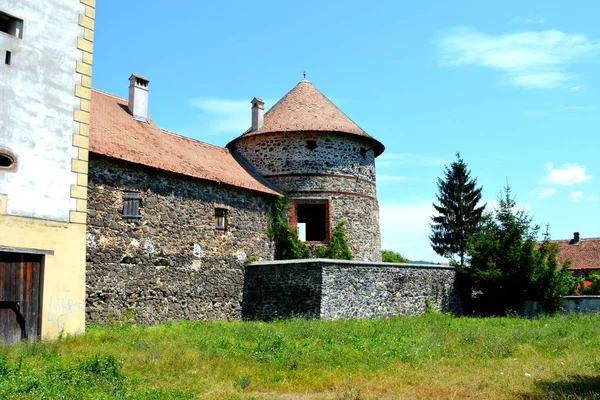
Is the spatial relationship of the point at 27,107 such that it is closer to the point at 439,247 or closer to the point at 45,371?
the point at 45,371

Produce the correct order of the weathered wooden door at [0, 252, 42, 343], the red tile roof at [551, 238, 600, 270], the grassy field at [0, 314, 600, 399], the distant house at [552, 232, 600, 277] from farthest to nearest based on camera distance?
the red tile roof at [551, 238, 600, 270] < the distant house at [552, 232, 600, 277] < the weathered wooden door at [0, 252, 42, 343] < the grassy field at [0, 314, 600, 399]

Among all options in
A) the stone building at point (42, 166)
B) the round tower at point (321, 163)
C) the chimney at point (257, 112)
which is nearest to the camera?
the stone building at point (42, 166)

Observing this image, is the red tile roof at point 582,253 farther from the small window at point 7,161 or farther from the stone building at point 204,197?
the small window at point 7,161

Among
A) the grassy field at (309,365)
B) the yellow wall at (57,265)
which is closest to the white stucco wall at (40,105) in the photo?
the yellow wall at (57,265)

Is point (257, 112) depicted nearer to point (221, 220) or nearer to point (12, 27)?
point (221, 220)

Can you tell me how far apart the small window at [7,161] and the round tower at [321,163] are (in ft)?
39.3

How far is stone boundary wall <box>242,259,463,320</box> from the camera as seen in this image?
17.9 meters

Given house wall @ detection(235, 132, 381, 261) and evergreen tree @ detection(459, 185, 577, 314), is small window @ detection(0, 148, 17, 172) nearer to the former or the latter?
house wall @ detection(235, 132, 381, 261)

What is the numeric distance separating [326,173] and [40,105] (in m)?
12.4

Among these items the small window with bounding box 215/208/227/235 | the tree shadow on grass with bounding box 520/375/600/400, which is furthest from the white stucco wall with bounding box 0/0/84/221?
the tree shadow on grass with bounding box 520/375/600/400

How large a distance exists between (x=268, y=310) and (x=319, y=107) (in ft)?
29.8

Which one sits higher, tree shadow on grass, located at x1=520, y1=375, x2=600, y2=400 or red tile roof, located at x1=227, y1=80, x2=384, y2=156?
red tile roof, located at x1=227, y1=80, x2=384, y2=156

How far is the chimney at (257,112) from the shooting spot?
23188mm

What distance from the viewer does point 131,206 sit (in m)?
16.1
